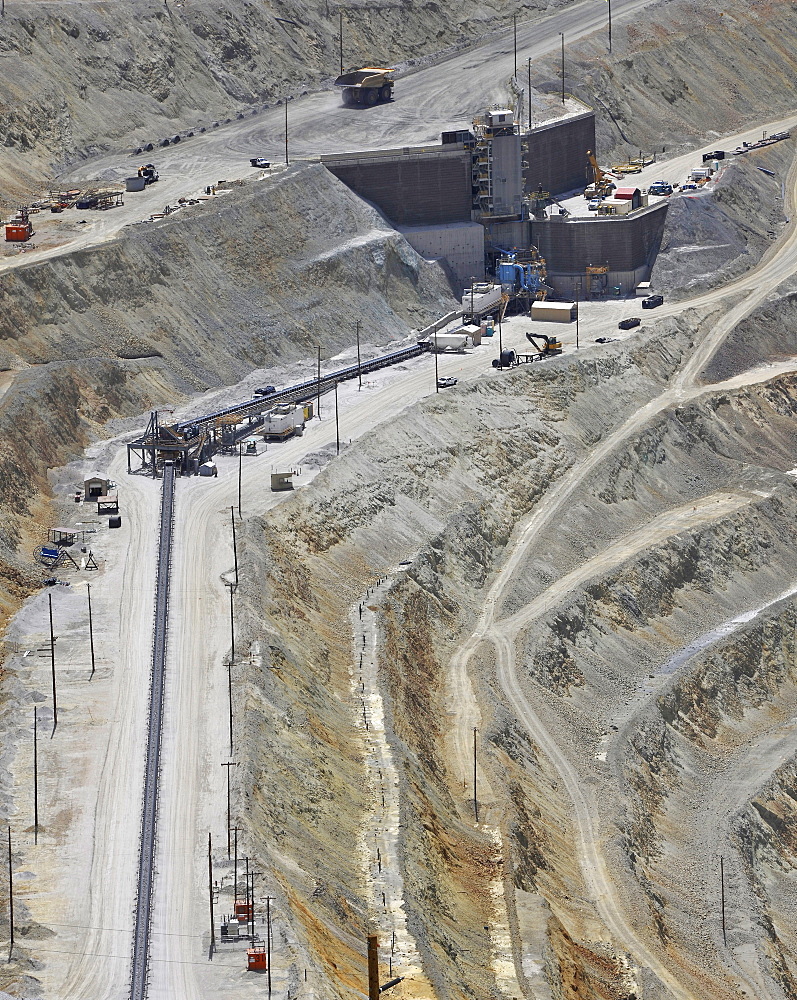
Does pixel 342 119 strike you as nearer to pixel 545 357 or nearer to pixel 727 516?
pixel 545 357

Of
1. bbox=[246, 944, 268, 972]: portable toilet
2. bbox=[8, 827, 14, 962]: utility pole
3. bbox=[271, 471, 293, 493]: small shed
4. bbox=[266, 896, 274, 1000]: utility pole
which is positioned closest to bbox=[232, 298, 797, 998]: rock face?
bbox=[266, 896, 274, 1000]: utility pole

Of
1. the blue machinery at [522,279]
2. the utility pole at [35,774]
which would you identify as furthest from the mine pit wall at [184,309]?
the utility pole at [35,774]

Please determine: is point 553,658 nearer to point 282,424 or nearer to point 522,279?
point 282,424

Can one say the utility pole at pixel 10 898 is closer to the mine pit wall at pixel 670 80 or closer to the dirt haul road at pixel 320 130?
the dirt haul road at pixel 320 130

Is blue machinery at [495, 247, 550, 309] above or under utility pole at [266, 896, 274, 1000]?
above

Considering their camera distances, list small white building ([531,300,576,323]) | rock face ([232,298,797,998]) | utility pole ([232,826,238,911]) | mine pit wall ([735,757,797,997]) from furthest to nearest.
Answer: small white building ([531,300,576,323]), mine pit wall ([735,757,797,997]), rock face ([232,298,797,998]), utility pole ([232,826,238,911])

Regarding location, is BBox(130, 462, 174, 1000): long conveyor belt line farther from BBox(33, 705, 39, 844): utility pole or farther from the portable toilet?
BBox(33, 705, 39, 844): utility pole
